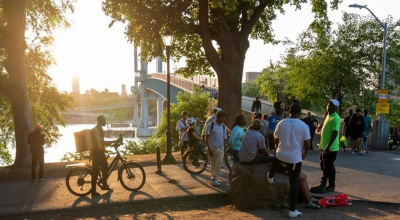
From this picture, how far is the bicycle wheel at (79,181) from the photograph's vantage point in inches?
364

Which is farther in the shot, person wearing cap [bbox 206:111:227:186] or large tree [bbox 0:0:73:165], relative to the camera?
large tree [bbox 0:0:73:165]

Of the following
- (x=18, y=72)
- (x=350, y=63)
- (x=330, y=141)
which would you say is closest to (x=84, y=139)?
(x=330, y=141)

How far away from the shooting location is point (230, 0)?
15969 mm

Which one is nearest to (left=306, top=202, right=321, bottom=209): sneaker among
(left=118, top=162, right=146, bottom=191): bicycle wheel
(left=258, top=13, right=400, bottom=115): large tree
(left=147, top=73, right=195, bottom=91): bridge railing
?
(left=118, top=162, right=146, bottom=191): bicycle wheel

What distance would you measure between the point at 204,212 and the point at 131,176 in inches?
86.2

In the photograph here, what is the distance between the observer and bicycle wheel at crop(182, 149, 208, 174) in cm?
1159

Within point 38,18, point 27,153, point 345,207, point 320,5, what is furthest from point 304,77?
point 345,207

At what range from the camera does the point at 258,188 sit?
780 centimetres

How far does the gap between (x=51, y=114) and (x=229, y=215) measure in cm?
1866

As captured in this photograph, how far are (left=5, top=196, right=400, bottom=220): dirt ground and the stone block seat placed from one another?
16 centimetres

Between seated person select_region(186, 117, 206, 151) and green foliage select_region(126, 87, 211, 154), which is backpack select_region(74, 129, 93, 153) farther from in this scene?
green foliage select_region(126, 87, 211, 154)

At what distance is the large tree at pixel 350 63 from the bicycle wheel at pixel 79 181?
22.5 m

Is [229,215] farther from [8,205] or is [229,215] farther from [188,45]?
[188,45]

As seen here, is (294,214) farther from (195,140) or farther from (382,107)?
(382,107)
